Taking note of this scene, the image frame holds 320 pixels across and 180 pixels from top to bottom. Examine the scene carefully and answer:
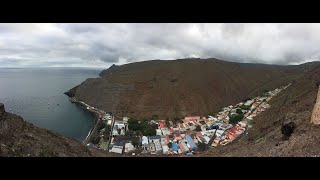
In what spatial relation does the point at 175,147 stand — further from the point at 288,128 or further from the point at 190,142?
the point at 288,128

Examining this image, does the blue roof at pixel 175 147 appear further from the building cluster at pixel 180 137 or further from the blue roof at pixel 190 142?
the blue roof at pixel 190 142

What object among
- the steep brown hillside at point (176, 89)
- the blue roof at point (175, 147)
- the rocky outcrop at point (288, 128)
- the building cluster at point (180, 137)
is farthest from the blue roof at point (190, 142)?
the rocky outcrop at point (288, 128)

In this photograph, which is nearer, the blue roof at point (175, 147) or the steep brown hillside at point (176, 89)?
the blue roof at point (175, 147)

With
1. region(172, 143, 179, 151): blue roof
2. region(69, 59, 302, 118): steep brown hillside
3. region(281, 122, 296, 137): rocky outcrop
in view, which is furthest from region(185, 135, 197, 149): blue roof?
region(281, 122, 296, 137): rocky outcrop

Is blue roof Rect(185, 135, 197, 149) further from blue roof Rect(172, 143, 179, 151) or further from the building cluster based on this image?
blue roof Rect(172, 143, 179, 151)

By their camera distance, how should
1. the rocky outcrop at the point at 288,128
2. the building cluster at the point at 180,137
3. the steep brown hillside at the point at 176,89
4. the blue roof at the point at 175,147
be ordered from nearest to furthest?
the rocky outcrop at the point at 288,128, the blue roof at the point at 175,147, the building cluster at the point at 180,137, the steep brown hillside at the point at 176,89

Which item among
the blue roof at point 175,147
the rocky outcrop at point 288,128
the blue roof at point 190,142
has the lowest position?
the blue roof at point 175,147

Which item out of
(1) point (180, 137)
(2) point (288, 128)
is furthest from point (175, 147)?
(2) point (288, 128)
